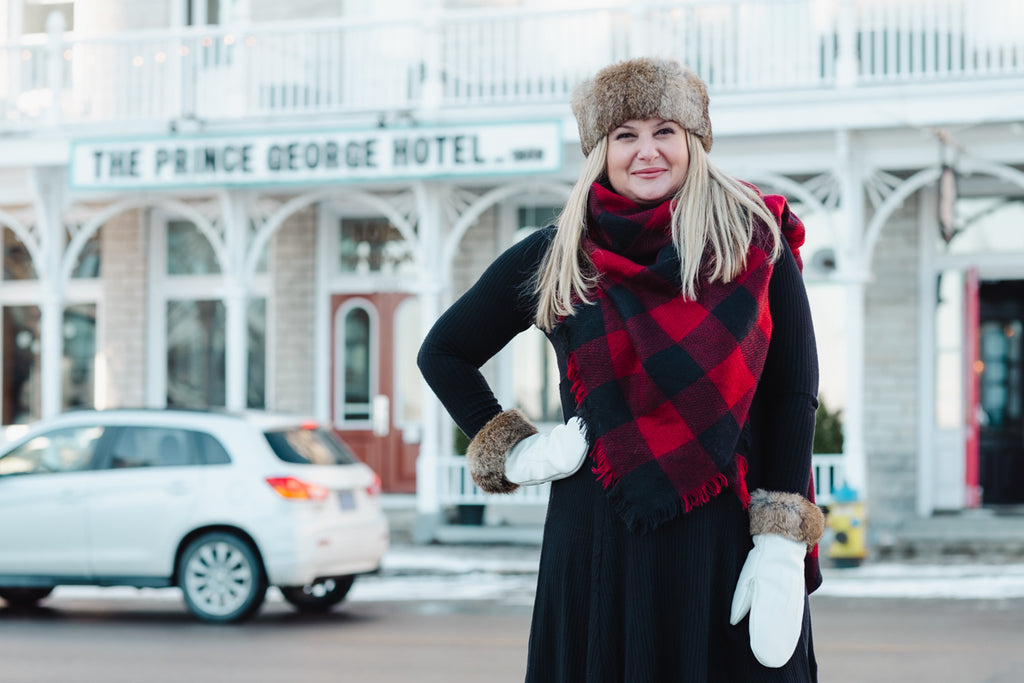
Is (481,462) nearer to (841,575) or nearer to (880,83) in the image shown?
(841,575)

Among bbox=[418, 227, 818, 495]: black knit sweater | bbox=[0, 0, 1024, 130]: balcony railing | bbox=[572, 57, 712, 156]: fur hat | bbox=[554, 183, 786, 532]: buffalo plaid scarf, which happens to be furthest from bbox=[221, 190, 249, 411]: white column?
bbox=[554, 183, 786, 532]: buffalo plaid scarf

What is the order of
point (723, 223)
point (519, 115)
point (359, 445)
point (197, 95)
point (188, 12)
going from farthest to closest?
1. point (188, 12)
2. point (359, 445)
3. point (197, 95)
4. point (519, 115)
5. point (723, 223)

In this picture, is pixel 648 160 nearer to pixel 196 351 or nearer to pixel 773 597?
pixel 773 597

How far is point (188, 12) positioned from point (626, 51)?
21.3 feet

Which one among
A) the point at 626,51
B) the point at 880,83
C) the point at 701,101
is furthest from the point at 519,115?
the point at 701,101

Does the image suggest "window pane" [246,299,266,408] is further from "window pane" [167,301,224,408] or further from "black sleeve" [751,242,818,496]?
"black sleeve" [751,242,818,496]

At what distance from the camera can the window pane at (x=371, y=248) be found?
15.9 m

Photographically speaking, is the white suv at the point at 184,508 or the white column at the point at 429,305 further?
the white column at the point at 429,305

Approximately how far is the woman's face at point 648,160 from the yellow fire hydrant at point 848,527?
10.1 meters

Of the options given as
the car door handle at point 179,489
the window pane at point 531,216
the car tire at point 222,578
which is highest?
the window pane at point 531,216

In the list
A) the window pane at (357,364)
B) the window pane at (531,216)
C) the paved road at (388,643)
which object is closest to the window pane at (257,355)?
the window pane at (357,364)

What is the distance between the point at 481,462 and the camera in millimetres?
2852

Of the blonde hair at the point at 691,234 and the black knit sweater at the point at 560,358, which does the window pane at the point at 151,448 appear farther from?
the blonde hair at the point at 691,234

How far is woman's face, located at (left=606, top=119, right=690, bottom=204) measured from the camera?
2648mm
